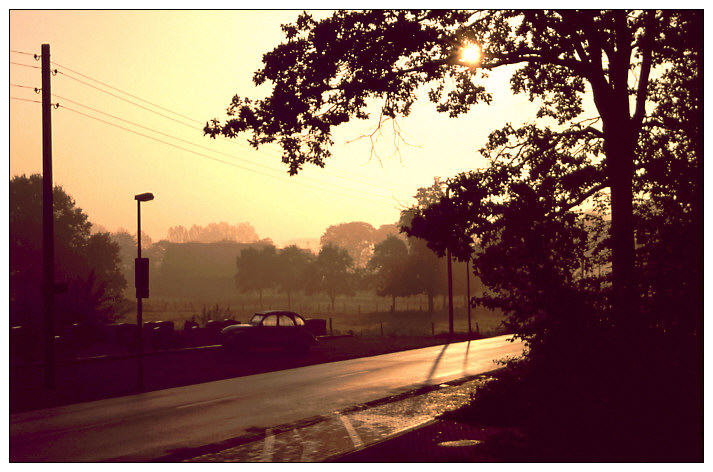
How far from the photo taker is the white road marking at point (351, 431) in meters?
9.71

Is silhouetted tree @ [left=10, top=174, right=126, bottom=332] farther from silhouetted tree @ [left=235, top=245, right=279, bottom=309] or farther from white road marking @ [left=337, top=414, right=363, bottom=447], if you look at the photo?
white road marking @ [left=337, top=414, right=363, bottom=447]

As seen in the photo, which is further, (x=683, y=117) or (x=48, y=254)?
(x=48, y=254)

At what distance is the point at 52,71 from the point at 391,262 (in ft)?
216

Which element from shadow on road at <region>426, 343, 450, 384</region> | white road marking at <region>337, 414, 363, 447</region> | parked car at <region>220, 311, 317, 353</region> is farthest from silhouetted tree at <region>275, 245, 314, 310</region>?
white road marking at <region>337, 414, 363, 447</region>

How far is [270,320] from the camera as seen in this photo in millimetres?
27062

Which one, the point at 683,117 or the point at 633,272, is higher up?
the point at 683,117

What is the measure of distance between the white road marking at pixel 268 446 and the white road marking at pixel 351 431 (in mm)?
1154

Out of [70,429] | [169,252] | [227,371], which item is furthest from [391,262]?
[169,252]

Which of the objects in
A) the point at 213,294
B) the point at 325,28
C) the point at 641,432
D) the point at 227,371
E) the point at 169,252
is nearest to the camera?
the point at 641,432

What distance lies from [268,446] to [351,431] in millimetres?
1549

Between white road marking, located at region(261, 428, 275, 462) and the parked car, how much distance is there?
15.6 meters

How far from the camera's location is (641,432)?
8.67 meters

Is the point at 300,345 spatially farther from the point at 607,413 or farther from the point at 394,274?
the point at 394,274

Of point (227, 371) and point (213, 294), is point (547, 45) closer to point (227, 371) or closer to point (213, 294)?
point (227, 371)
